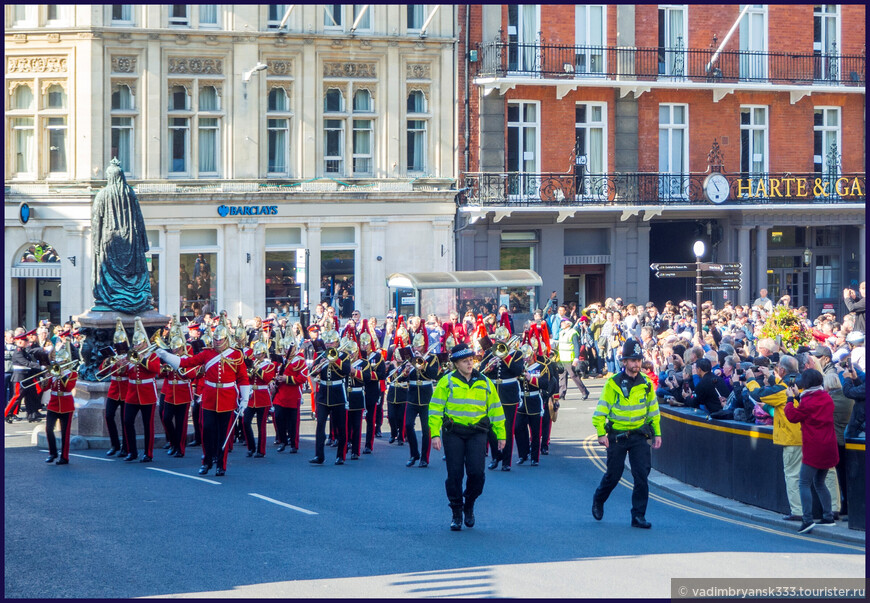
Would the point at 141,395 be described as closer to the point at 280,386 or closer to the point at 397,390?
the point at 280,386

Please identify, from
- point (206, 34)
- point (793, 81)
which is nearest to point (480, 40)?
point (206, 34)

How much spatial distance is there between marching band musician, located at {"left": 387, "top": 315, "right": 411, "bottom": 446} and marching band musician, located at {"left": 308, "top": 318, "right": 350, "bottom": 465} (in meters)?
1.16

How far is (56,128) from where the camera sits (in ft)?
97.9

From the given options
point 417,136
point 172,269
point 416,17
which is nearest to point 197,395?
point 172,269

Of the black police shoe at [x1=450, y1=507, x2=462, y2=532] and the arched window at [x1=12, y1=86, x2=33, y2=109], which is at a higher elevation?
the arched window at [x1=12, y1=86, x2=33, y2=109]

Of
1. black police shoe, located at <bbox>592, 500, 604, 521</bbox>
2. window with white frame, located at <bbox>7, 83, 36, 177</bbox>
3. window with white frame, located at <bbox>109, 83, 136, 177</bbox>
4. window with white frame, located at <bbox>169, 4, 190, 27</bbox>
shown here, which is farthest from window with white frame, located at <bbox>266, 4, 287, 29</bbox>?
black police shoe, located at <bbox>592, 500, 604, 521</bbox>

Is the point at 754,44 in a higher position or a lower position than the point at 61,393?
higher

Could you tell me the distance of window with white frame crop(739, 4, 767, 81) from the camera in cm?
3372

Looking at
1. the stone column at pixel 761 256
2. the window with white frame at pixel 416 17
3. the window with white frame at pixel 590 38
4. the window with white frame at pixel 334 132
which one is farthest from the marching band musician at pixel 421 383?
the stone column at pixel 761 256

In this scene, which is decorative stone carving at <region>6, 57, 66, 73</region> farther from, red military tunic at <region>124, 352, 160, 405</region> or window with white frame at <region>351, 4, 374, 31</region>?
red military tunic at <region>124, 352, 160, 405</region>

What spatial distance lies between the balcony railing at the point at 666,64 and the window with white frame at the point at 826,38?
1.1 inches

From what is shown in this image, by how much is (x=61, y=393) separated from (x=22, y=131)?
1605 cm

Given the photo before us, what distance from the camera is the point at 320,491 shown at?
1380 centimetres

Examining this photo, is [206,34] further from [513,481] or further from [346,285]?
[513,481]
